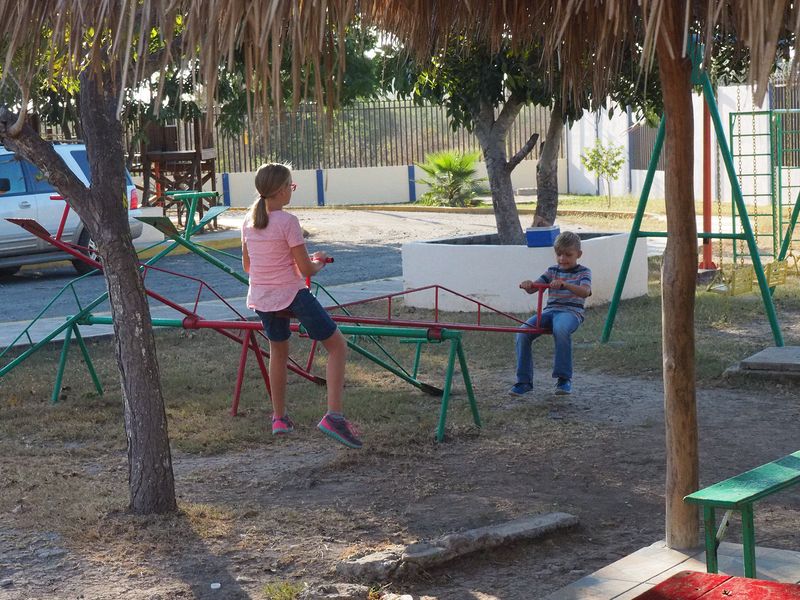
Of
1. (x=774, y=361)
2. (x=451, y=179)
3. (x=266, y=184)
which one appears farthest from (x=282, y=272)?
(x=451, y=179)

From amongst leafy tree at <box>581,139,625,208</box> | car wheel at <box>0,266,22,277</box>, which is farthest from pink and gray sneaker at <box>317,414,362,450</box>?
leafy tree at <box>581,139,625,208</box>

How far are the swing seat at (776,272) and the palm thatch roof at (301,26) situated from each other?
6062 millimetres

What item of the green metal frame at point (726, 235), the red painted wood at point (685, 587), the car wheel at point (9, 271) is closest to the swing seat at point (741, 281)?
the green metal frame at point (726, 235)

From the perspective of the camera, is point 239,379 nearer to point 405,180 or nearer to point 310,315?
point 310,315

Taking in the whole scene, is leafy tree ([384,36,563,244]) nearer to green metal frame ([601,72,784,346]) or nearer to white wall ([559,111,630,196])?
green metal frame ([601,72,784,346])

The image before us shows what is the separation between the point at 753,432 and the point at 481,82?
4810mm

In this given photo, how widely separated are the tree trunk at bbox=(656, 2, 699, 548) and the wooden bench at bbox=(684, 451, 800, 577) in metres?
0.56

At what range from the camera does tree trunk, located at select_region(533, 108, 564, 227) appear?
448 inches

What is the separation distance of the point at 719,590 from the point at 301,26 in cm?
215

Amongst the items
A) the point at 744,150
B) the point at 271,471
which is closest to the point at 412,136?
the point at 744,150

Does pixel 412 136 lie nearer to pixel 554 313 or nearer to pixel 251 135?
pixel 554 313

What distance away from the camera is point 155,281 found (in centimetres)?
1384

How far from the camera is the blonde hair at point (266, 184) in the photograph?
580 centimetres

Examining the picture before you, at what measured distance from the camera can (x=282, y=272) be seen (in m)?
5.94
